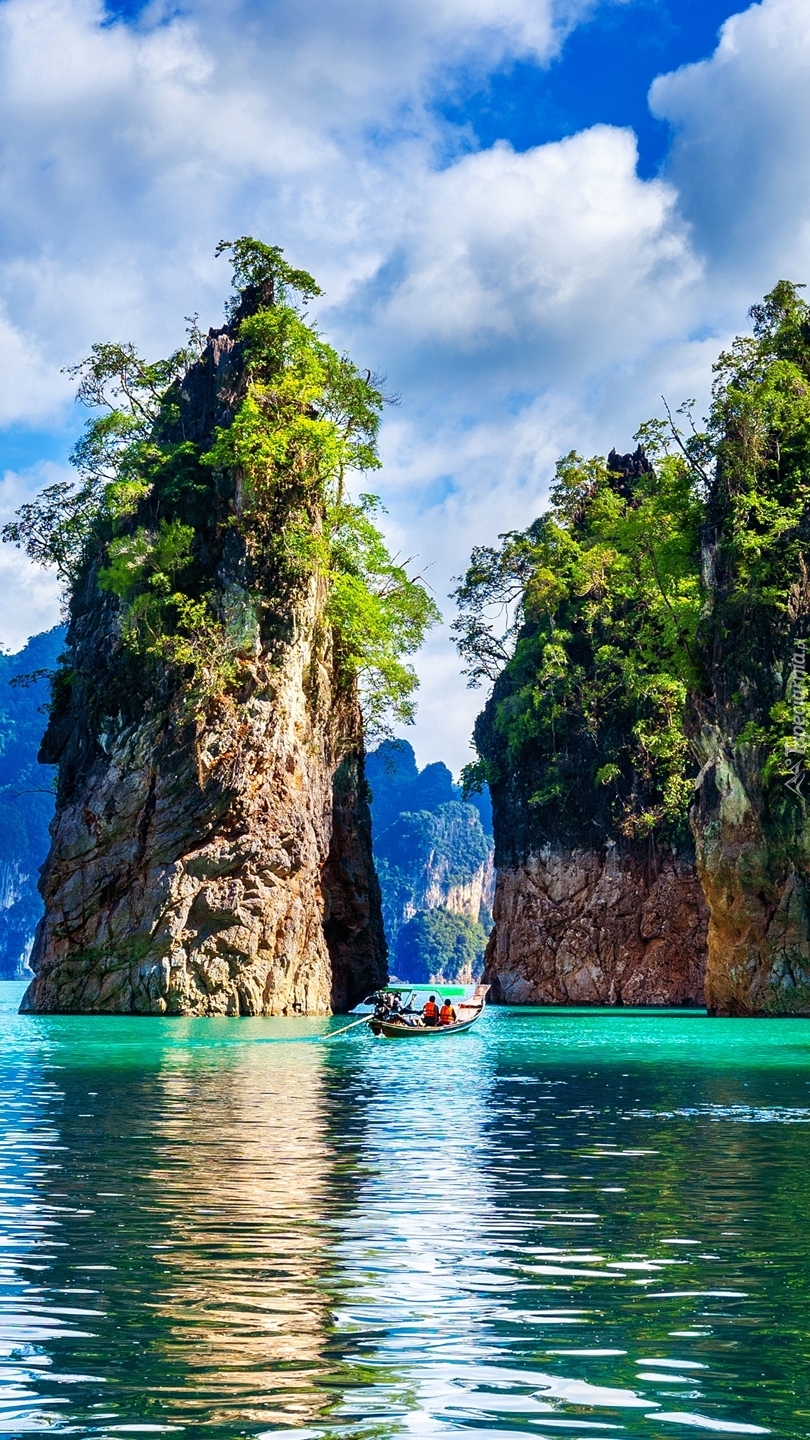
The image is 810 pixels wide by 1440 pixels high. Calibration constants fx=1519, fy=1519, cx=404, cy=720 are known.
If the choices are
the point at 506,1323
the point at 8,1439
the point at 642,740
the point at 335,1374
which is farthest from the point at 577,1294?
the point at 642,740

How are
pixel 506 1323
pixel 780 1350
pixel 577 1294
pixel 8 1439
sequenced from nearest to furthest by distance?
pixel 8 1439 < pixel 780 1350 < pixel 506 1323 < pixel 577 1294

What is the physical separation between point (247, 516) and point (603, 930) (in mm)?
35864

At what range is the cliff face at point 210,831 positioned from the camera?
155ft

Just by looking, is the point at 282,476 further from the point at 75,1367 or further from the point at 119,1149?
the point at 75,1367

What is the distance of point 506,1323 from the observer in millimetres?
8273

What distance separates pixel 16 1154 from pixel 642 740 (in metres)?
61.2

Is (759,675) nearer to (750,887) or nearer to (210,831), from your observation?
(750,887)

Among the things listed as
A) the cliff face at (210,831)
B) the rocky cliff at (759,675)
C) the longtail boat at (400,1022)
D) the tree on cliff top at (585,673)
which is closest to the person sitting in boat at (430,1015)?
the longtail boat at (400,1022)

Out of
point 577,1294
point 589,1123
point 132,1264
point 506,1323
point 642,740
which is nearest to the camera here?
point 506,1323

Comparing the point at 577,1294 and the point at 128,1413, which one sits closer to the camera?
the point at 128,1413

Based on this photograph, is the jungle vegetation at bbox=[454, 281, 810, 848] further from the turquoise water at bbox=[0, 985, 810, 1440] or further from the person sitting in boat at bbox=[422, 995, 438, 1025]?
the turquoise water at bbox=[0, 985, 810, 1440]

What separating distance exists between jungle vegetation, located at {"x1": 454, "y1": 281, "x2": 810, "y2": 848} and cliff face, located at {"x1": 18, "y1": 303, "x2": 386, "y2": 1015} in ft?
46.2

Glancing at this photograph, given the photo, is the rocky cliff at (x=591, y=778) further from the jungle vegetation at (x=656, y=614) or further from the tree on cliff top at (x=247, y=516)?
the tree on cliff top at (x=247, y=516)

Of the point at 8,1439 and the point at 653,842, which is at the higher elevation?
the point at 653,842
